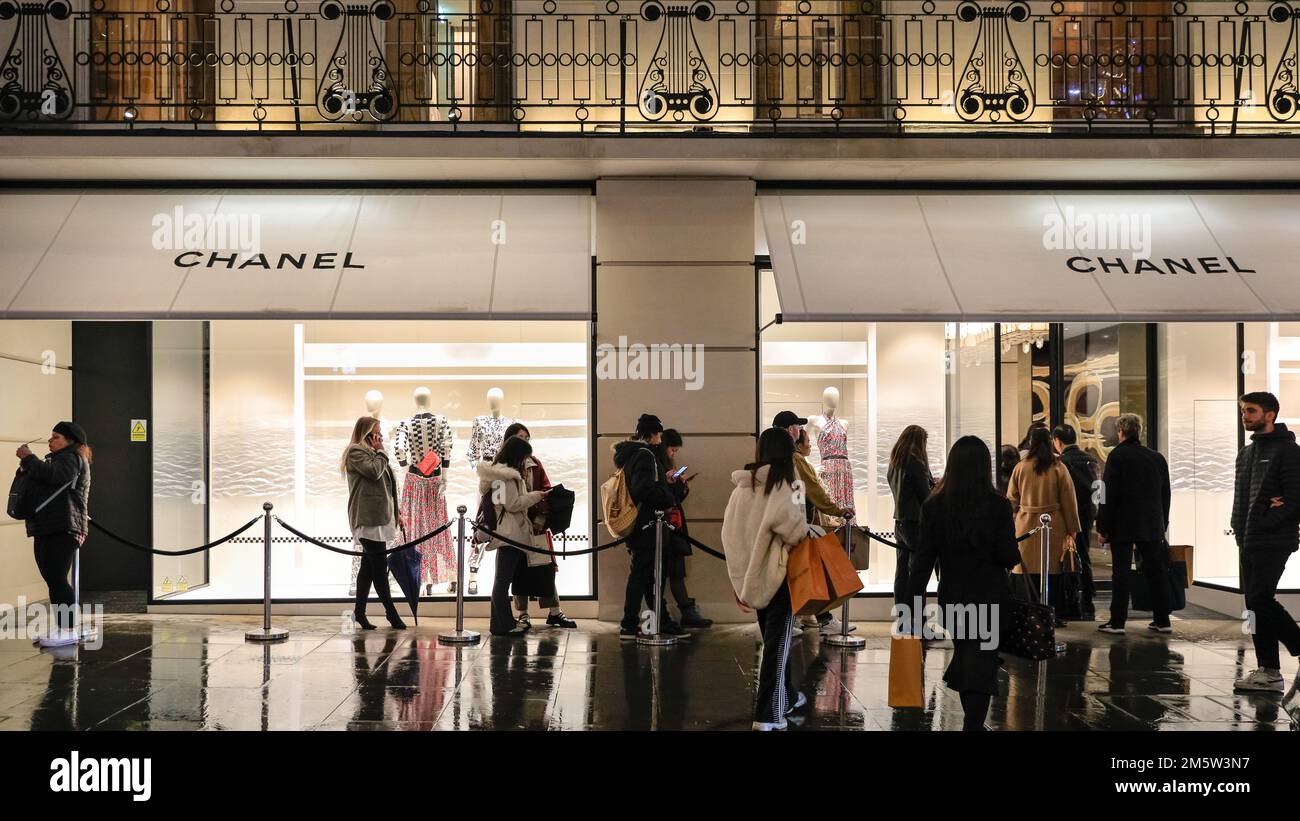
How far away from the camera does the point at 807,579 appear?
673 cm

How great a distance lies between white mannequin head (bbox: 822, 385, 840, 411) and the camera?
12023 millimetres

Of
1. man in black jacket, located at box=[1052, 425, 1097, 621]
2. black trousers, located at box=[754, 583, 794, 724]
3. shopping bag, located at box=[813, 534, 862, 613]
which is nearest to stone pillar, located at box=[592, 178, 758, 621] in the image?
man in black jacket, located at box=[1052, 425, 1097, 621]

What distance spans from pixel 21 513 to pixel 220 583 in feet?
9.10

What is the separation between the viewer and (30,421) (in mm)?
12375

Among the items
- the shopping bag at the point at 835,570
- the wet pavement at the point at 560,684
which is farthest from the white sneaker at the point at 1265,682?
the shopping bag at the point at 835,570

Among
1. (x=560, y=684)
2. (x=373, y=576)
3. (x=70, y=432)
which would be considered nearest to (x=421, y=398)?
(x=373, y=576)

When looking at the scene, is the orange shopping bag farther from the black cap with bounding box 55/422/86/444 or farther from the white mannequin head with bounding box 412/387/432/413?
the black cap with bounding box 55/422/86/444

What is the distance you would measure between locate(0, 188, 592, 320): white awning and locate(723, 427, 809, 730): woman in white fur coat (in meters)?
4.08

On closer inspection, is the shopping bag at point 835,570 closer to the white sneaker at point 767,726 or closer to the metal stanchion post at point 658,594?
the white sneaker at point 767,726

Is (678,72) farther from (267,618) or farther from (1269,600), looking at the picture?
(1269,600)

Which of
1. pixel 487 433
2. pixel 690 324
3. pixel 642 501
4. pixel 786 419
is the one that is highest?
pixel 690 324

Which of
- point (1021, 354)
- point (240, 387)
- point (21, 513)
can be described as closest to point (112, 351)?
point (240, 387)

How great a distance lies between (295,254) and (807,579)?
6.58 meters
